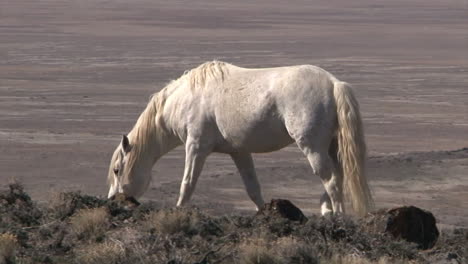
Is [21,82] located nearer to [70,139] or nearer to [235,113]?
[70,139]

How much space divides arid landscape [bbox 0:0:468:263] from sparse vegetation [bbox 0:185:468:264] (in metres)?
0.79

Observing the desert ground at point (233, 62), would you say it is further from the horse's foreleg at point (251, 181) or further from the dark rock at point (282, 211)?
the dark rock at point (282, 211)

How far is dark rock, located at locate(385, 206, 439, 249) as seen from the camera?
860cm

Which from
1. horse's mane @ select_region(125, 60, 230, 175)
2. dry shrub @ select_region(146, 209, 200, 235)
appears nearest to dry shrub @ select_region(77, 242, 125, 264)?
dry shrub @ select_region(146, 209, 200, 235)

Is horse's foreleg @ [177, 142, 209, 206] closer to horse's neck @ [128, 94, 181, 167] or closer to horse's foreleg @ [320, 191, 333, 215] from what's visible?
horse's neck @ [128, 94, 181, 167]

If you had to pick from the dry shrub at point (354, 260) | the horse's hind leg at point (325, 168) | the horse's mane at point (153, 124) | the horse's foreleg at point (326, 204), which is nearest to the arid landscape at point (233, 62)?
the horse's mane at point (153, 124)

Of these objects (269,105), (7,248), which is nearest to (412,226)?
(269,105)

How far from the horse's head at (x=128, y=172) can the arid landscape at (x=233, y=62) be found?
2.41ft

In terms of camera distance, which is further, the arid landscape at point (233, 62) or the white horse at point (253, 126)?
the arid landscape at point (233, 62)

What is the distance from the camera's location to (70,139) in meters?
21.7

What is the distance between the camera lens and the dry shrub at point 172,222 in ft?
27.8

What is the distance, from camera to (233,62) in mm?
37406

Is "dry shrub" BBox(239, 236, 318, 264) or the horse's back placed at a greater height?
the horse's back

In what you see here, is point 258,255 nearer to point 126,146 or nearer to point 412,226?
point 412,226
